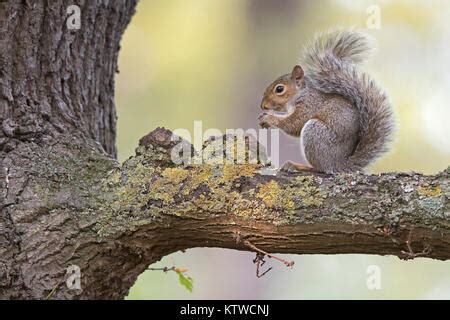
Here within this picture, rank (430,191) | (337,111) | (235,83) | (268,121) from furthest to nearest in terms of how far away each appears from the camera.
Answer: (235,83) < (268,121) < (337,111) < (430,191)

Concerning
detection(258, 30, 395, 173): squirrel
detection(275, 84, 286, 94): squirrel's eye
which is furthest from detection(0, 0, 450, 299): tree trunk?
detection(275, 84, 286, 94): squirrel's eye

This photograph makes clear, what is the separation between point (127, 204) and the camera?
190 centimetres

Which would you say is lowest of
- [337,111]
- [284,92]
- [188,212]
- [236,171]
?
[188,212]

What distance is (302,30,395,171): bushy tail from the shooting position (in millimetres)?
2418

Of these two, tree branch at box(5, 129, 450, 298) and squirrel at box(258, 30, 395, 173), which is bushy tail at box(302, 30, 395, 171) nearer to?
squirrel at box(258, 30, 395, 173)

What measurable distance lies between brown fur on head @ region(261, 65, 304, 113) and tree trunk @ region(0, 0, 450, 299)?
0.82 meters

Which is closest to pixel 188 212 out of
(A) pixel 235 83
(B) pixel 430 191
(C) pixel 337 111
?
(B) pixel 430 191

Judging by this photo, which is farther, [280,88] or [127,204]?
[280,88]

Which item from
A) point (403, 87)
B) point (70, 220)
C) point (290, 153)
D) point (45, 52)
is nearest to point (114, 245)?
point (70, 220)

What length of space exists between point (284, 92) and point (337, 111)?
305mm

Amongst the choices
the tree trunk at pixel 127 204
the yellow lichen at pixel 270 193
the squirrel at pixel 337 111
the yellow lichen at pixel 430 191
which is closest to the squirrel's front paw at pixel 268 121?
the squirrel at pixel 337 111

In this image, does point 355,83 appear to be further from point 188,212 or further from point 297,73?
point 188,212

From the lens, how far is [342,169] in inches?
94.3

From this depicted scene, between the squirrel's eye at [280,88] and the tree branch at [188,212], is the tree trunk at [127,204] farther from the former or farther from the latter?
the squirrel's eye at [280,88]
